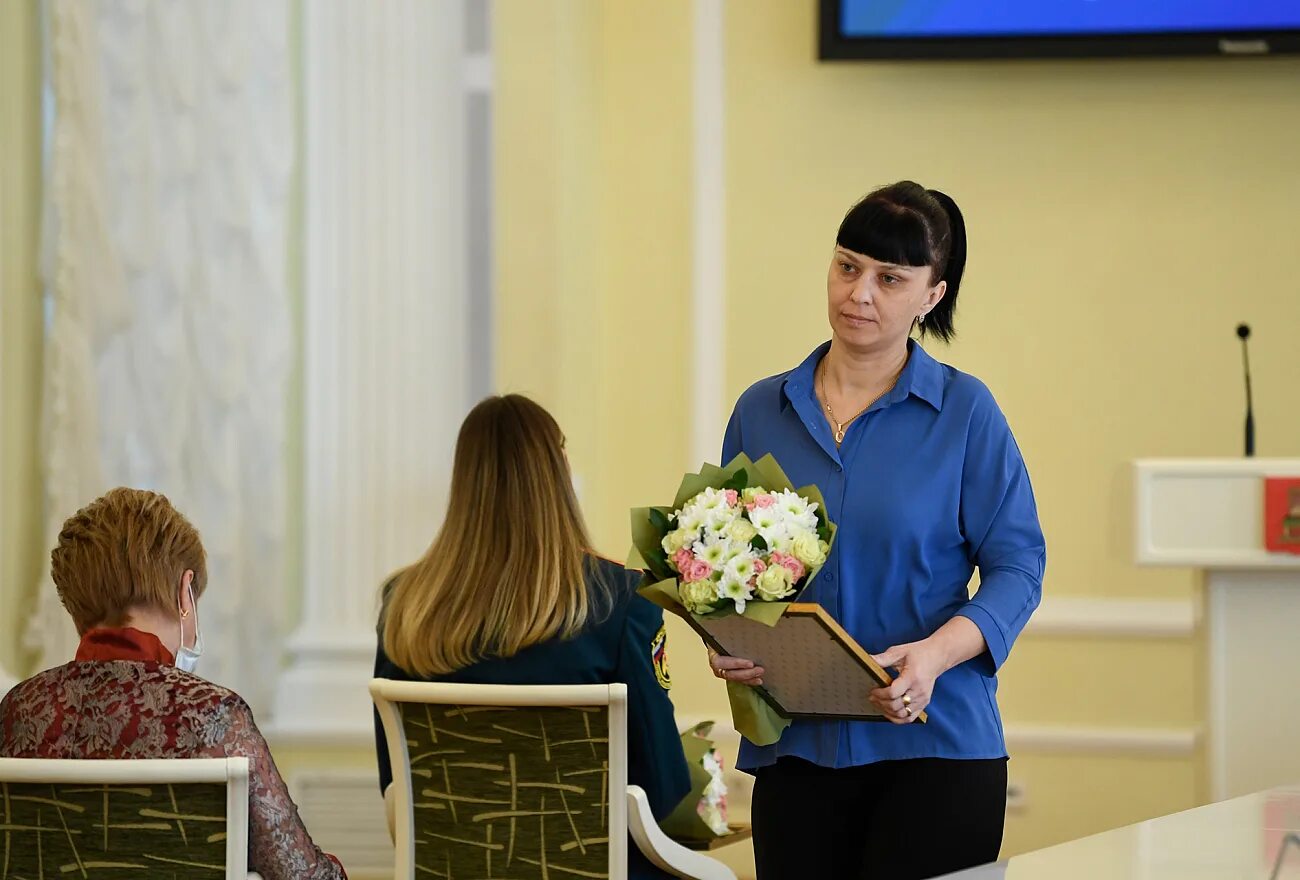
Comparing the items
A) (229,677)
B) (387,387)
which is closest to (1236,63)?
(387,387)

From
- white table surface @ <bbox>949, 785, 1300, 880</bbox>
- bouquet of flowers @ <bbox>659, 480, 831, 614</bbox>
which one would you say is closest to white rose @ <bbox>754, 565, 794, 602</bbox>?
bouquet of flowers @ <bbox>659, 480, 831, 614</bbox>

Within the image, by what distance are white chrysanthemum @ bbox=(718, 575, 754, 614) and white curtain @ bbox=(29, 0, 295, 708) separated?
6.99ft

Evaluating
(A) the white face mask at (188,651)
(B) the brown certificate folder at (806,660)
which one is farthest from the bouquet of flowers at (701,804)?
(A) the white face mask at (188,651)

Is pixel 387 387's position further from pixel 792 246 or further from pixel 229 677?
pixel 792 246

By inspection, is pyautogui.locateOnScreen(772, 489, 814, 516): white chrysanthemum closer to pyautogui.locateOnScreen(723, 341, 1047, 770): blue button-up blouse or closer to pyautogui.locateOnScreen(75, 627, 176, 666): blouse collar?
pyautogui.locateOnScreen(723, 341, 1047, 770): blue button-up blouse

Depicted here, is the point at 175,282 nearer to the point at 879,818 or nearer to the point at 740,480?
the point at 740,480

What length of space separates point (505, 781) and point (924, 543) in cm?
73

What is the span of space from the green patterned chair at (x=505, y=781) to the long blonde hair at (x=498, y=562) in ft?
0.54

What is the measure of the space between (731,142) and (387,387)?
1217 mm

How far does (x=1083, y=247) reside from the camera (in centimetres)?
409

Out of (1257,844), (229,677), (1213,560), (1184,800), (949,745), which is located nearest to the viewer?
(1257,844)

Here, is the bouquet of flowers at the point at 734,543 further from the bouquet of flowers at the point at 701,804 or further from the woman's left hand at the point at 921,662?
the bouquet of flowers at the point at 701,804

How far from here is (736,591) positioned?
1.76m

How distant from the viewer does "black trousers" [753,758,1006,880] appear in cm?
192
